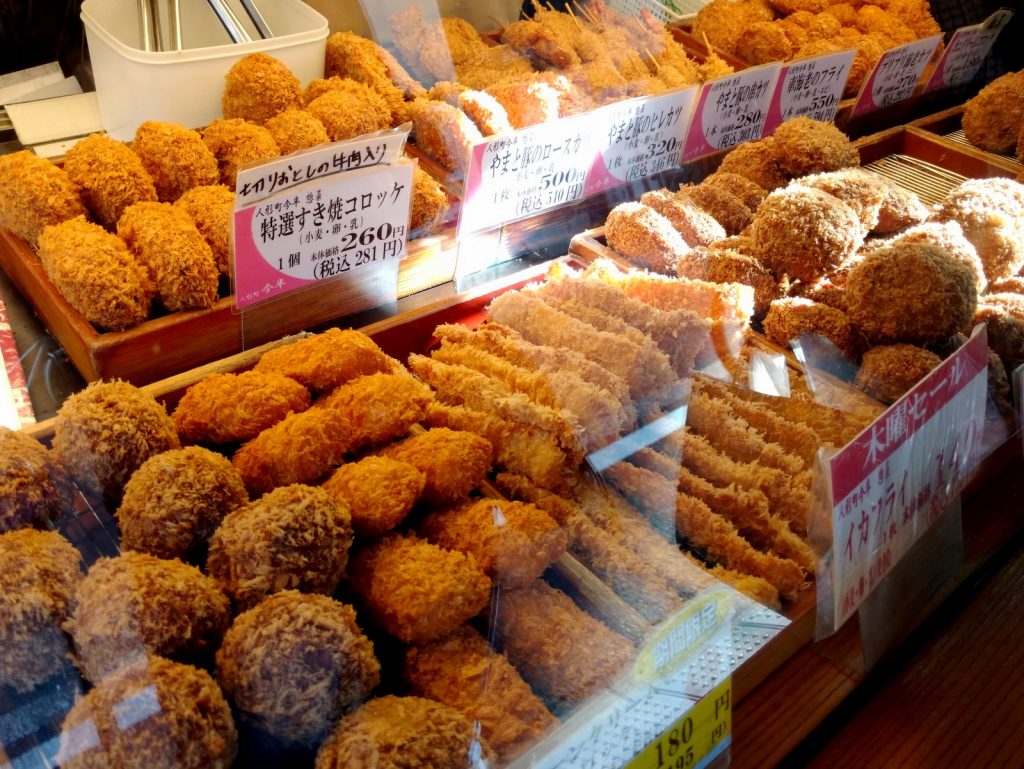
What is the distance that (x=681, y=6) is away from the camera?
13.7 ft

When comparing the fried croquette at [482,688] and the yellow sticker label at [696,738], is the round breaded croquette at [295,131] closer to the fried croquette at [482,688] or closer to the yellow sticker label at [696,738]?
the fried croquette at [482,688]

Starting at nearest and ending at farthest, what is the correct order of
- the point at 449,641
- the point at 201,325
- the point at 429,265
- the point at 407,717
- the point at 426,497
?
1. the point at 407,717
2. the point at 449,641
3. the point at 426,497
4. the point at 201,325
5. the point at 429,265

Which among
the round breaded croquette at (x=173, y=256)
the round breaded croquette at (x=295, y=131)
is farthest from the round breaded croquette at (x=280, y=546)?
the round breaded croquette at (x=295, y=131)

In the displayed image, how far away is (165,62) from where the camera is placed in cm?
243

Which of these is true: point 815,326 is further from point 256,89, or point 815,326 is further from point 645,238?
point 256,89

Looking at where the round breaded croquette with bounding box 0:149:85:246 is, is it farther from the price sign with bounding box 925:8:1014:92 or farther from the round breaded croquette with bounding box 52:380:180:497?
the price sign with bounding box 925:8:1014:92

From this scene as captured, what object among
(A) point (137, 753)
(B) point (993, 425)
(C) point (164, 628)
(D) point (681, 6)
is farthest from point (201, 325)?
(D) point (681, 6)

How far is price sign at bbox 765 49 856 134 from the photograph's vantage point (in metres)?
3.06

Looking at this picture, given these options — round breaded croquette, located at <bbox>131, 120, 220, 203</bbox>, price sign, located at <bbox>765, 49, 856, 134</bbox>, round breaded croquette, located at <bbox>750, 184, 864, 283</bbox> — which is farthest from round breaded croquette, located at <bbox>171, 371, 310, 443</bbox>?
price sign, located at <bbox>765, 49, 856, 134</bbox>

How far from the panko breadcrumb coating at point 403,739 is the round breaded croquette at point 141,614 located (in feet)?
A: 0.84

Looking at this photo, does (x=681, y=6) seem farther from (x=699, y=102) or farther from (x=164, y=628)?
(x=164, y=628)

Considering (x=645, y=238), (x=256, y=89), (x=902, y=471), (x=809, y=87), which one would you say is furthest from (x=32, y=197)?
(x=809, y=87)

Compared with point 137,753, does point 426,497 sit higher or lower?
lower

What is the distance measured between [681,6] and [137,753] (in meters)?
4.06
